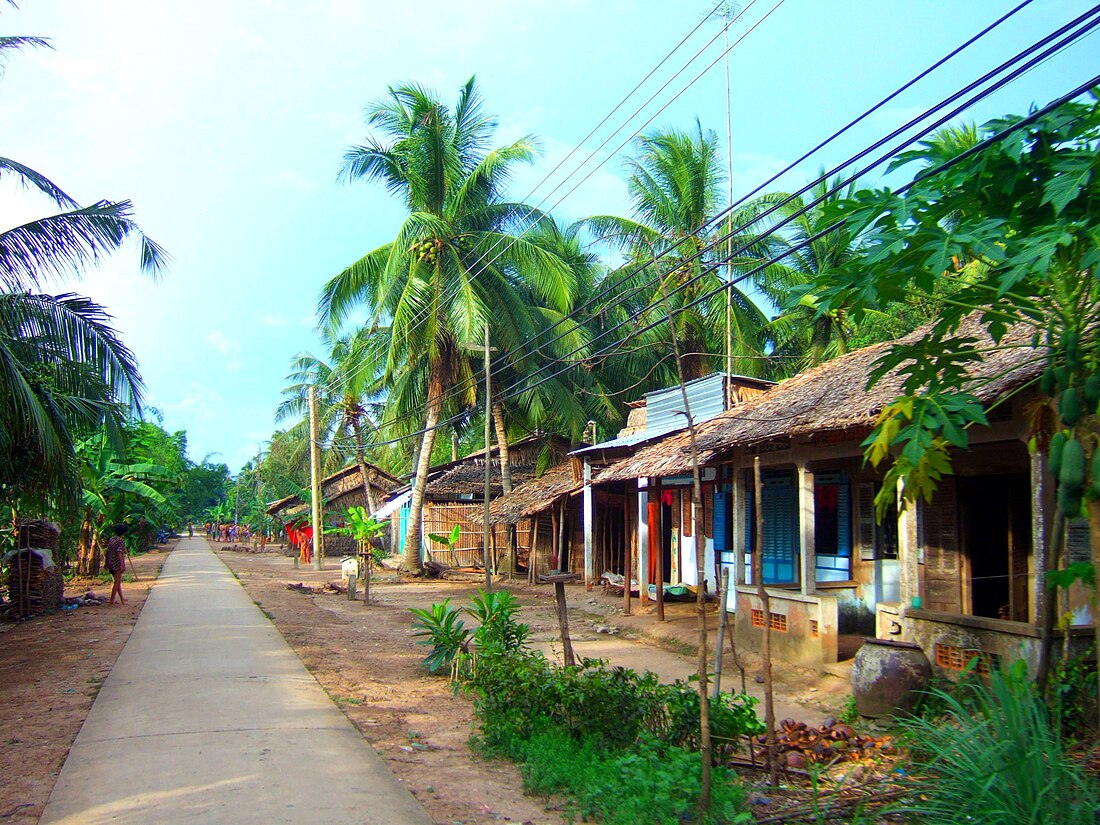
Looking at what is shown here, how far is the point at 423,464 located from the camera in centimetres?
2536

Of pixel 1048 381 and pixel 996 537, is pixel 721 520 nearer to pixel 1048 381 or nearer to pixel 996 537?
pixel 996 537

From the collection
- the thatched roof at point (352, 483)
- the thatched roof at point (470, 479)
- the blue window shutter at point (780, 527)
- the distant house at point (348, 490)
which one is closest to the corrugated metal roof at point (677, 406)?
the blue window shutter at point (780, 527)

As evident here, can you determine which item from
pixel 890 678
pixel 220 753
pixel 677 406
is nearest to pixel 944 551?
pixel 890 678

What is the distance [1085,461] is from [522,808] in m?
3.91

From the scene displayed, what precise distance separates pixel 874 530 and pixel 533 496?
12.7 m

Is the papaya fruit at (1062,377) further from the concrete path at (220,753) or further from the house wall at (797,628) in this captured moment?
the house wall at (797,628)

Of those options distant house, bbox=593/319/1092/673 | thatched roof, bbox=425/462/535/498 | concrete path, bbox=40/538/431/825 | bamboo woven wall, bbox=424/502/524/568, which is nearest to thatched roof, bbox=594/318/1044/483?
distant house, bbox=593/319/1092/673

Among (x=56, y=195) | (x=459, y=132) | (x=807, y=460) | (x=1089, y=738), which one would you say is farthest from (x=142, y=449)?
(x=1089, y=738)

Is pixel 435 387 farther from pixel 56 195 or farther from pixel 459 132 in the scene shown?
pixel 56 195

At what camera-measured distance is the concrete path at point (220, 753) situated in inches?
209

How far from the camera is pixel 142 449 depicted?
27.7 meters

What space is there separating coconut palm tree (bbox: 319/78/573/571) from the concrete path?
40.4 feet

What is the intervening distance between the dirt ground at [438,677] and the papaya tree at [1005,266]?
3466 millimetres

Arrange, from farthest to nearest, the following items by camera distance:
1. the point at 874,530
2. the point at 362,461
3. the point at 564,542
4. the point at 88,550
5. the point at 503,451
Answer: the point at 362,461
the point at 503,451
the point at 88,550
the point at 564,542
the point at 874,530
